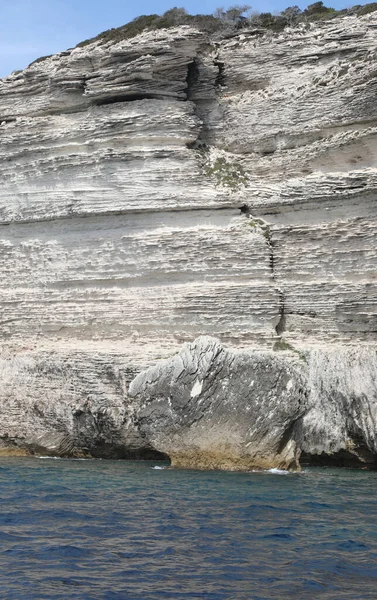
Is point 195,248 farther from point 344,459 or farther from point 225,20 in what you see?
point 225,20

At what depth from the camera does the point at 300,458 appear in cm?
1747

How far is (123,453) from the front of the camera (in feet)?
63.0

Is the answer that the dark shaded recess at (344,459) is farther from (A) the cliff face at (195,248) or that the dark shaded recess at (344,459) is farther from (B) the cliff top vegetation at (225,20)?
(B) the cliff top vegetation at (225,20)

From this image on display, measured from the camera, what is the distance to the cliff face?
17141 mm

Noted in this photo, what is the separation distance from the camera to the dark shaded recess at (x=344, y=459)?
55.2 ft

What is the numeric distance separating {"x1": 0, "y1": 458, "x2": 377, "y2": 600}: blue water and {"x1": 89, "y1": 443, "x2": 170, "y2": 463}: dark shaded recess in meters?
3.31

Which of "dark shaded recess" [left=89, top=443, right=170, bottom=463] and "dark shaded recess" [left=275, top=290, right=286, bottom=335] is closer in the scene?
"dark shaded recess" [left=275, top=290, right=286, bottom=335]

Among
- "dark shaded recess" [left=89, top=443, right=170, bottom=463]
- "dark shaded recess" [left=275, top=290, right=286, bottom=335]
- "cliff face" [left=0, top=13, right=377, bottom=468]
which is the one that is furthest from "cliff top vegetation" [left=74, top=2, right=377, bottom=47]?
"dark shaded recess" [left=89, top=443, right=170, bottom=463]

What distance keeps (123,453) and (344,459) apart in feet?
16.9

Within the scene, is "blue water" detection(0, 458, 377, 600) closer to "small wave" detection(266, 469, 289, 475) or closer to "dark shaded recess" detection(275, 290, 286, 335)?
"small wave" detection(266, 469, 289, 475)

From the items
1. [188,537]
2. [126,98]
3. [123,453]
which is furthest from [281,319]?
[188,537]

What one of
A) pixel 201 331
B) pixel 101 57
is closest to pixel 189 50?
pixel 101 57

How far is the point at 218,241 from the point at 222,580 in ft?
38.4

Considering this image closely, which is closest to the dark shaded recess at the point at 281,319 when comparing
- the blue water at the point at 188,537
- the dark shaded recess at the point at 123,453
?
the dark shaded recess at the point at 123,453
